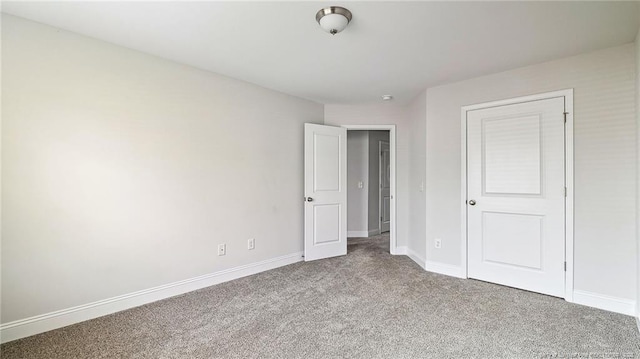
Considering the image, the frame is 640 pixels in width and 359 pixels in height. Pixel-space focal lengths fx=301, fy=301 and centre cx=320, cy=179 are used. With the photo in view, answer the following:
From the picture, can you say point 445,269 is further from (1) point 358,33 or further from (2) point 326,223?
(1) point 358,33

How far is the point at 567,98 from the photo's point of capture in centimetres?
278

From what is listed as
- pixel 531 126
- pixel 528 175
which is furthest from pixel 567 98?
pixel 528 175

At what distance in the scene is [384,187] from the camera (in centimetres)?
622

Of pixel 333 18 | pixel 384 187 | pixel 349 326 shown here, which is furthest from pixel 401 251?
pixel 333 18

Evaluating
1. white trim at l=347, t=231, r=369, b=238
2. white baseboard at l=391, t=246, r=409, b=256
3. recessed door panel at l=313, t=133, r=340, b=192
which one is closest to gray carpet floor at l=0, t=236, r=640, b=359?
white baseboard at l=391, t=246, r=409, b=256

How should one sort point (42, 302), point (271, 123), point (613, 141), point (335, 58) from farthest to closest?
point (271, 123) < point (335, 58) < point (613, 141) < point (42, 302)

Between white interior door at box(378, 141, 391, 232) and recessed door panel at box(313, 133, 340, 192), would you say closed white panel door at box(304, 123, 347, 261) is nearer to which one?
recessed door panel at box(313, 133, 340, 192)

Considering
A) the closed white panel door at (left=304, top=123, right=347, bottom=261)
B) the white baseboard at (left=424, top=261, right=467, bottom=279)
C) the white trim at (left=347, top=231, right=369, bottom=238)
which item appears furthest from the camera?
the white trim at (left=347, top=231, right=369, bottom=238)

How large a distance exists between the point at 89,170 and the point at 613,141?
4.34 meters

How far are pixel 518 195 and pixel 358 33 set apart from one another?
228 centimetres

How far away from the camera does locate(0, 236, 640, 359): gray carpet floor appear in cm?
196

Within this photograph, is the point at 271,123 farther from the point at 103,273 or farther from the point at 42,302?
the point at 42,302

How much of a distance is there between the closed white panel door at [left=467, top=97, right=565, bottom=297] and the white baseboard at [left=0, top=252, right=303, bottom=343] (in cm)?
263

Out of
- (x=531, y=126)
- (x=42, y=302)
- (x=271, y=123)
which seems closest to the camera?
(x=42, y=302)
